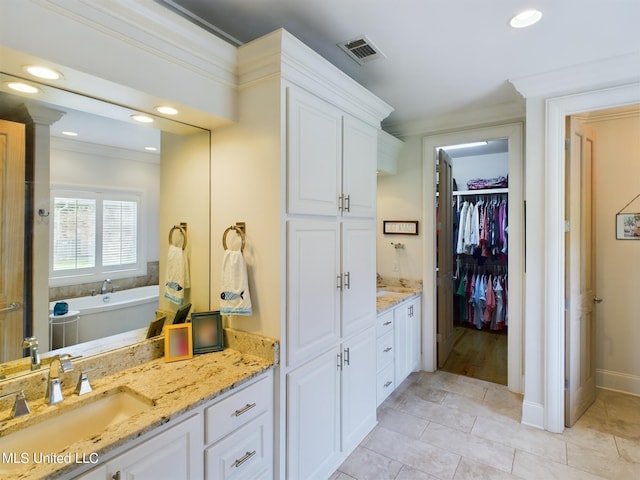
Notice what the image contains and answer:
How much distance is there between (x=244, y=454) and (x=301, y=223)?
1.13 m

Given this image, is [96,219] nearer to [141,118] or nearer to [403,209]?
[141,118]

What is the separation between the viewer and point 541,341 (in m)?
2.47

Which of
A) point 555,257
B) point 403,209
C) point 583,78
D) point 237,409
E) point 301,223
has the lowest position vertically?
point 237,409

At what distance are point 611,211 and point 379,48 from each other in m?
2.74

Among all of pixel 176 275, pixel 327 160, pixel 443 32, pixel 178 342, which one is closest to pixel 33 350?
pixel 178 342

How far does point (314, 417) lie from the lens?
6.13 feet

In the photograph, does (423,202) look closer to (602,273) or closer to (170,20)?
(602,273)

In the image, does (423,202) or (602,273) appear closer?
(602,273)

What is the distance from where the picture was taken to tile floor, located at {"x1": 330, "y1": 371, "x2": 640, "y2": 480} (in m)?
2.03

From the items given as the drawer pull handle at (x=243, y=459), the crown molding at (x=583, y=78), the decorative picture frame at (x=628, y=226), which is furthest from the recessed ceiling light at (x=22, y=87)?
the decorative picture frame at (x=628, y=226)

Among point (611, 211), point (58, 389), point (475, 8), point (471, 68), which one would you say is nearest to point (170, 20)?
point (475, 8)

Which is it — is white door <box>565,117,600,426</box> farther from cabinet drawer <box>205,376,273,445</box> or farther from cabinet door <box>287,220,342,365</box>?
cabinet drawer <box>205,376,273,445</box>

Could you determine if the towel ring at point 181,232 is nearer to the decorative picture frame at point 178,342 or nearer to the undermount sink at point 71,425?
the decorative picture frame at point 178,342

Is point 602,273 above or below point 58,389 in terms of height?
above
